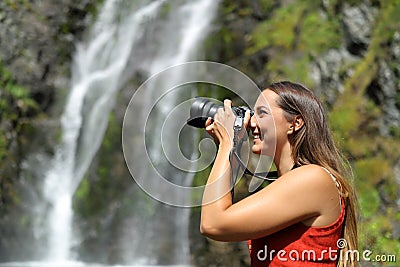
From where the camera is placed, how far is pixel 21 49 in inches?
411

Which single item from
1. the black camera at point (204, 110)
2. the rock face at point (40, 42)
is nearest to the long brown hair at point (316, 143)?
the black camera at point (204, 110)

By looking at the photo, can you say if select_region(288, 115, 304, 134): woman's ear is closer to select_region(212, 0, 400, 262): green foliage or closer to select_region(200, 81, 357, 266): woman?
select_region(200, 81, 357, 266): woman

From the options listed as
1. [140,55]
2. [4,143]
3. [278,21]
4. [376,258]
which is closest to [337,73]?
[278,21]

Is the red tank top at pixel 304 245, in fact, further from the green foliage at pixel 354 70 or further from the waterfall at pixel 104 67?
the waterfall at pixel 104 67

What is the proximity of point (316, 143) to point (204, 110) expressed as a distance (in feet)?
1.27

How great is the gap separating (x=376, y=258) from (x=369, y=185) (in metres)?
3.24

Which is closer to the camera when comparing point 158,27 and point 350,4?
point 350,4

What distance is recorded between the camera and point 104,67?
10.6 m

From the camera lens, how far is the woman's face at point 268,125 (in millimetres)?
1912

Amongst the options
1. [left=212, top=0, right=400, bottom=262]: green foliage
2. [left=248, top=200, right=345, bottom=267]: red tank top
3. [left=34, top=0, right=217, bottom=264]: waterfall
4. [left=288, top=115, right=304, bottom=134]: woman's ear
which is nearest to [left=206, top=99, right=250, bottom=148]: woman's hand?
[left=288, top=115, right=304, bottom=134]: woman's ear

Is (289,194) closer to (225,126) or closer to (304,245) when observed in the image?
(304,245)

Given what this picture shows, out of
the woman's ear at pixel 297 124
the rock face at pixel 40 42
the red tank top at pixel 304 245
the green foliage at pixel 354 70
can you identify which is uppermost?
the rock face at pixel 40 42

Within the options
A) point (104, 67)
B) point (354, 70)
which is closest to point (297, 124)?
point (354, 70)

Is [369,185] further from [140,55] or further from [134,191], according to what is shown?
[140,55]
